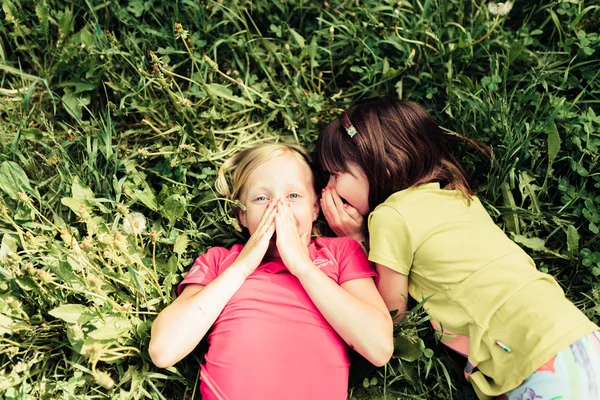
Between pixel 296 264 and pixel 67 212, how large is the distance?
1.25 m

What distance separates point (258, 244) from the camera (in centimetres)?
234

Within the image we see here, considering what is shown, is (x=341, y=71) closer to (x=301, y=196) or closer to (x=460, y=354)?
(x=301, y=196)

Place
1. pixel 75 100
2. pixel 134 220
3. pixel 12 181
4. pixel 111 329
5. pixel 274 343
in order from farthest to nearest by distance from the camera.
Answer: pixel 75 100, pixel 12 181, pixel 134 220, pixel 274 343, pixel 111 329

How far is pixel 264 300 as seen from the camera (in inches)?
90.0

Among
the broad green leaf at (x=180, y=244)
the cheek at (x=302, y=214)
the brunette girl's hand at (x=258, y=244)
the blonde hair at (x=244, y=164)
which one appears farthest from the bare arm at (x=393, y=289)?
the broad green leaf at (x=180, y=244)

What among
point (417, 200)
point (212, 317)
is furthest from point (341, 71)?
point (212, 317)

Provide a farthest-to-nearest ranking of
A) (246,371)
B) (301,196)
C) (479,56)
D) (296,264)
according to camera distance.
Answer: (479,56)
(301,196)
(296,264)
(246,371)

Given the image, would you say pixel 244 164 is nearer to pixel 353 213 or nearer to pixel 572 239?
pixel 353 213

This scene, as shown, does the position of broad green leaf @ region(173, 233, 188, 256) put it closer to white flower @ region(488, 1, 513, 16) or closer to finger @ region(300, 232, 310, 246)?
finger @ region(300, 232, 310, 246)

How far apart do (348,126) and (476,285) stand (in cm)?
98

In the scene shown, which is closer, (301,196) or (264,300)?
(264,300)

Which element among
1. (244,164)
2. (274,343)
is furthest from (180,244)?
(274,343)

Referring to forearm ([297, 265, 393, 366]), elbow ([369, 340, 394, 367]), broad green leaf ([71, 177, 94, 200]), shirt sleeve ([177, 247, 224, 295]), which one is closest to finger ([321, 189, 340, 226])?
forearm ([297, 265, 393, 366])

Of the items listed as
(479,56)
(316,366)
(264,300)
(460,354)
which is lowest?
(460,354)
